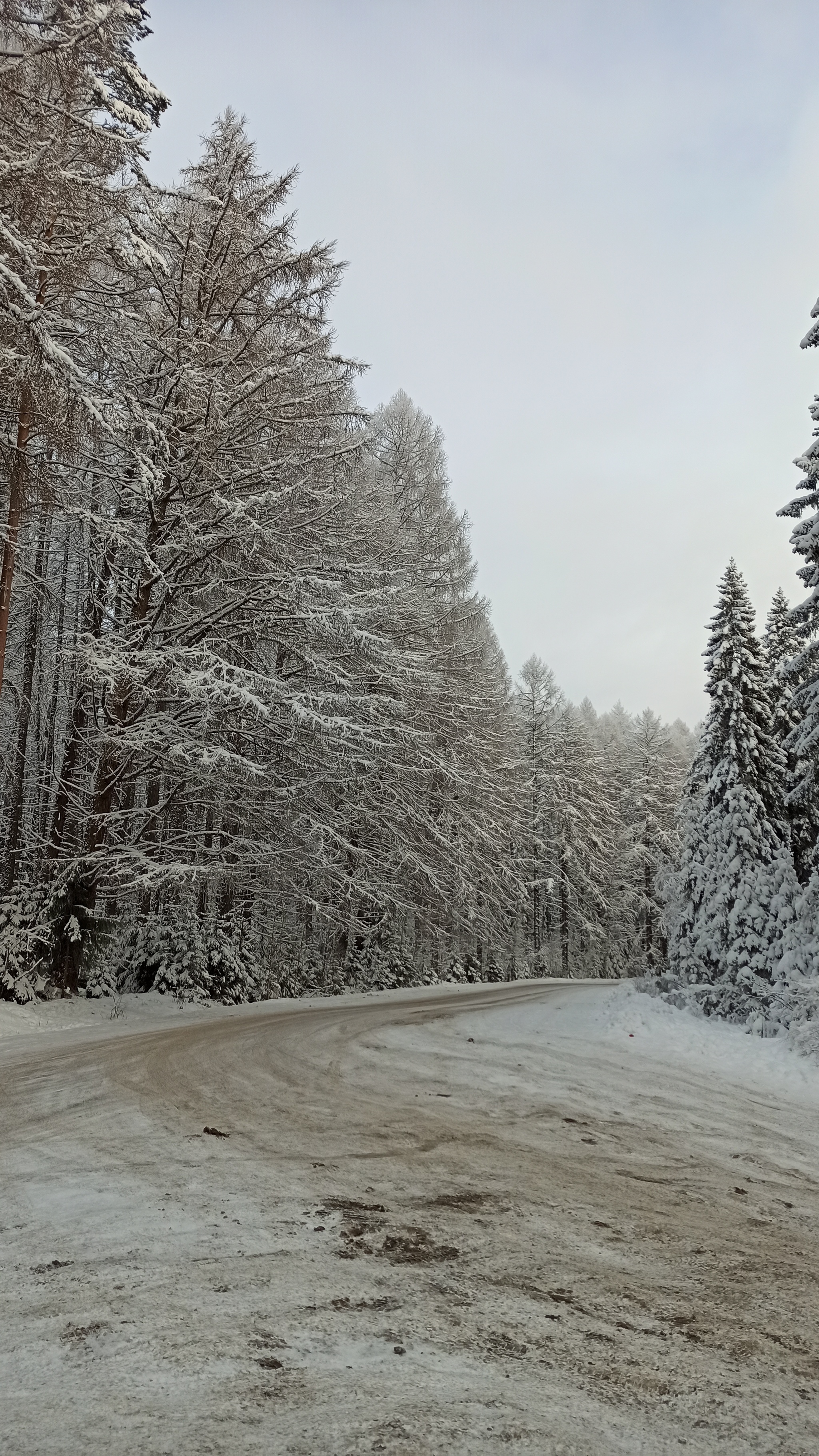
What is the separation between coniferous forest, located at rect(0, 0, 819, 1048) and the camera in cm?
1029

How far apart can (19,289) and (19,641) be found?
2002cm

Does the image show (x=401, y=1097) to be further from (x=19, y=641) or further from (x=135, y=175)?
(x=19, y=641)

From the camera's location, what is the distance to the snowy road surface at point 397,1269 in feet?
6.30

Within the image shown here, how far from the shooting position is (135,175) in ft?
35.6

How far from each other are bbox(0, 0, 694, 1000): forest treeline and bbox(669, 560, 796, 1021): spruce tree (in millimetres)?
2084

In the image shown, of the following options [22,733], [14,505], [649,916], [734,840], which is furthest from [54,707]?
[649,916]

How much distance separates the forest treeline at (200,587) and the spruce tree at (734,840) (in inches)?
82.0

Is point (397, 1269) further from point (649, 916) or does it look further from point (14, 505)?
point (649, 916)

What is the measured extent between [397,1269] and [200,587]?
1402cm

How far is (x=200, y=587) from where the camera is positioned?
1534cm

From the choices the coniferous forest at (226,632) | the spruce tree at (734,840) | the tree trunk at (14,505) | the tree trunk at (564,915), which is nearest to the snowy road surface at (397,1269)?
the tree trunk at (14,505)

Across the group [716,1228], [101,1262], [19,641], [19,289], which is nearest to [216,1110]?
[101,1262]

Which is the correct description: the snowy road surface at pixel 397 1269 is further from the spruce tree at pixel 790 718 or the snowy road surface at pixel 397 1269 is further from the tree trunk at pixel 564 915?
the tree trunk at pixel 564 915

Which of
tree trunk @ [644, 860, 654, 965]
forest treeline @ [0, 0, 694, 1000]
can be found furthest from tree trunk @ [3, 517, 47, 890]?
tree trunk @ [644, 860, 654, 965]
